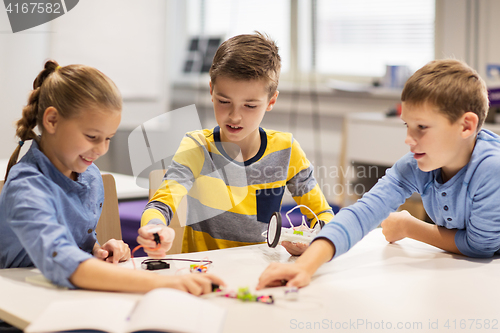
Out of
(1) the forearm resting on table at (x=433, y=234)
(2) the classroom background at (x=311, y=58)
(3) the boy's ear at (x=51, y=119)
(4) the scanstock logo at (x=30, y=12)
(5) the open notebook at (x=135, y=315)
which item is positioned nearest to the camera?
(5) the open notebook at (x=135, y=315)

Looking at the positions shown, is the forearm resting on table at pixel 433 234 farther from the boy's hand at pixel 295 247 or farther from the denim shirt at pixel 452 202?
the boy's hand at pixel 295 247

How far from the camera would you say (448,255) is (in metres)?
1.02

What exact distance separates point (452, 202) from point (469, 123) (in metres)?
0.18

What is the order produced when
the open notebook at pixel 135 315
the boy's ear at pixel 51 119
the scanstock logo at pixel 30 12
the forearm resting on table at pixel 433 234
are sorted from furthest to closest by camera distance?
the scanstock logo at pixel 30 12 → the forearm resting on table at pixel 433 234 → the boy's ear at pixel 51 119 → the open notebook at pixel 135 315

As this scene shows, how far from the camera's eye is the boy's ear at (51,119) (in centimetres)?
81

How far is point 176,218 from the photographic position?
1.24m

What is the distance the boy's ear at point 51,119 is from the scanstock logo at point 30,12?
1795 mm

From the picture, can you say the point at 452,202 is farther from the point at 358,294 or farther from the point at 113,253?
the point at 113,253

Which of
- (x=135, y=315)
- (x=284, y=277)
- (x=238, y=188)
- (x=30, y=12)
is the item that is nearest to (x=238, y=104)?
(x=238, y=188)

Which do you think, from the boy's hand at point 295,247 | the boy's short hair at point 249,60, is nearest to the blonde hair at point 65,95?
the boy's short hair at point 249,60

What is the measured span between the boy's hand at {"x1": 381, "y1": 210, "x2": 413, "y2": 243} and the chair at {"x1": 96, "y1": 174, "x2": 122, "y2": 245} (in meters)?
0.68


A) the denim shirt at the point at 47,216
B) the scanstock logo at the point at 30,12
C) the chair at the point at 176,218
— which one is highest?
the scanstock logo at the point at 30,12

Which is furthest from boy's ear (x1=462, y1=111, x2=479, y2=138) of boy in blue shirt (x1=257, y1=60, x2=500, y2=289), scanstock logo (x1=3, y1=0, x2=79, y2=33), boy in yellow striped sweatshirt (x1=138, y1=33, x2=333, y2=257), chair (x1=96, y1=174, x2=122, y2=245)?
scanstock logo (x1=3, y1=0, x2=79, y2=33)

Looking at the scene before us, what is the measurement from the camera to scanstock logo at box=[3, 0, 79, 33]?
90.9 inches
